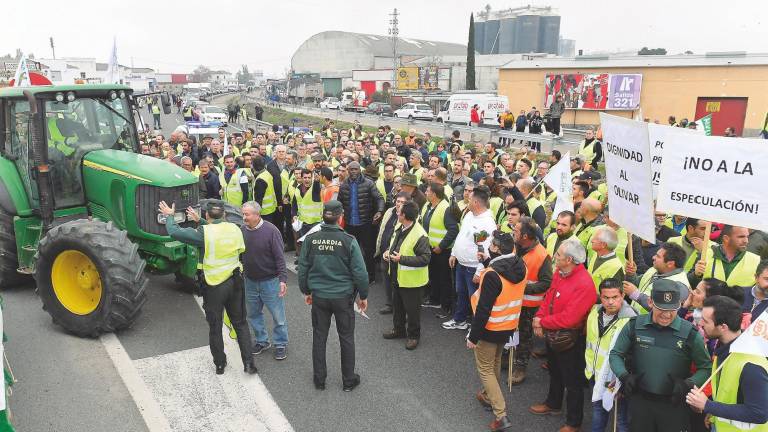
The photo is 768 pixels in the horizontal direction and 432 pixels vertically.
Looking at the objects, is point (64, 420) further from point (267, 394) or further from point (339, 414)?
point (339, 414)

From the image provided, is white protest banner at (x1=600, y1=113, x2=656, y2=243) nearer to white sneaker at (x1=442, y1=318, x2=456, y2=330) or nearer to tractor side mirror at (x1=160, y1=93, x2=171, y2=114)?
white sneaker at (x1=442, y1=318, x2=456, y2=330)

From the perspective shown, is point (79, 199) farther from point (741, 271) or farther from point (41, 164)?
point (741, 271)

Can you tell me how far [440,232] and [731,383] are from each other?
397 cm

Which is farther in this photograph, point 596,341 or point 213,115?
point 213,115

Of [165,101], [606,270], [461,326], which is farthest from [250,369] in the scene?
[165,101]

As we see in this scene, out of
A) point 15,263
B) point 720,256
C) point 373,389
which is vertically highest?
point 720,256

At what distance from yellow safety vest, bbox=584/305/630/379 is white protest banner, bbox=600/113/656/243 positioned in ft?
2.37

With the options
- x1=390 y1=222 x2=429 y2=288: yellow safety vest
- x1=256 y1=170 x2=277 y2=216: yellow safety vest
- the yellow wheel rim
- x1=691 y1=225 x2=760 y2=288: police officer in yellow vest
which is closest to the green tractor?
the yellow wheel rim

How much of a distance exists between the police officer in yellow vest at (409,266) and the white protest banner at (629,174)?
2013 millimetres

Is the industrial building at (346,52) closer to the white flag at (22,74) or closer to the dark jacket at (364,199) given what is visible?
the white flag at (22,74)

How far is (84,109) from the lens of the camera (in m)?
7.19

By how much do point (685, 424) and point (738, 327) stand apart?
79cm

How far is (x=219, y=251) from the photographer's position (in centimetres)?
527

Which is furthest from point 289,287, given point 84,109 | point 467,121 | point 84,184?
point 467,121
